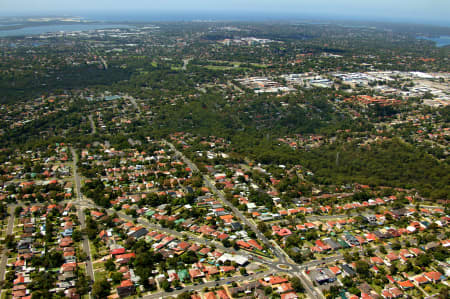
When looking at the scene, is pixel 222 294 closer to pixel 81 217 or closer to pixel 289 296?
pixel 289 296

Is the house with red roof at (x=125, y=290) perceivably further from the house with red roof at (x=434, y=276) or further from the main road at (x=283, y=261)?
the house with red roof at (x=434, y=276)

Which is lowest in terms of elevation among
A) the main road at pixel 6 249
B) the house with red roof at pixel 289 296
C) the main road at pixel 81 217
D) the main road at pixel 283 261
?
the main road at pixel 283 261

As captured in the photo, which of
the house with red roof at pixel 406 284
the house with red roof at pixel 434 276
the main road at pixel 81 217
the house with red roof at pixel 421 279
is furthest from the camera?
the main road at pixel 81 217

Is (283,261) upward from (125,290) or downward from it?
A: downward

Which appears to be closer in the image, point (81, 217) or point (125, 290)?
point (125, 290)

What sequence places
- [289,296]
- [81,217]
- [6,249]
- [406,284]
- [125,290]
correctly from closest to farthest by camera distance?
[289,296] → [125,290] → [406,284] → [6,249] → [81,217]

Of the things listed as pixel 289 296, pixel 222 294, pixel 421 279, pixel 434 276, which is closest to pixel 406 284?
pixel 421 279

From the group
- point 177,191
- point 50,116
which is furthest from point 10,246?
point 50,116

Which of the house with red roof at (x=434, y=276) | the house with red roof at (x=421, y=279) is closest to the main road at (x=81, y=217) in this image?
the house with red roof at (x=421, y=279)

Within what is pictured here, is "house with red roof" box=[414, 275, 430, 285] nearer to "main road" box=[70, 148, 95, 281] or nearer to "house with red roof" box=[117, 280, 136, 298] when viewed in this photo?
"house with red roof" box=[117, 280, 136, 298]

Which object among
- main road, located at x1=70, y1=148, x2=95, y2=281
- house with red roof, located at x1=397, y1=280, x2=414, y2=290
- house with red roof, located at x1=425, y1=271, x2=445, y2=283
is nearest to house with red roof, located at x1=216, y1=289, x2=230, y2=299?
main road, located at x1=70, y1=148, x2=95, y2=281

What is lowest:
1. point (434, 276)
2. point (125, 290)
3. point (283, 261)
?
point (283, 261)
